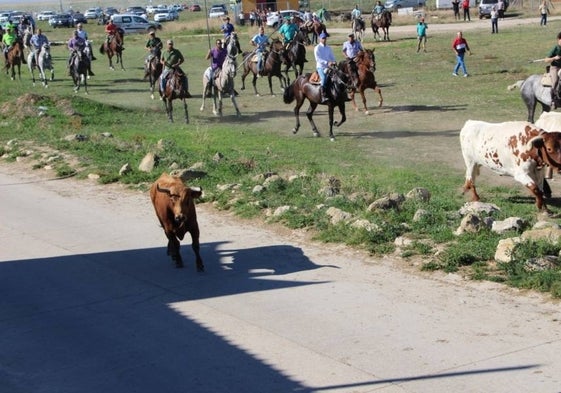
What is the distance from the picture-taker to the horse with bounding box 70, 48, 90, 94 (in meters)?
40.1

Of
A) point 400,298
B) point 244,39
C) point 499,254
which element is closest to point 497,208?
point 499,254

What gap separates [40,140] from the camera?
2723 cm

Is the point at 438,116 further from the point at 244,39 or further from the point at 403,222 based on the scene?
the point at 244,39

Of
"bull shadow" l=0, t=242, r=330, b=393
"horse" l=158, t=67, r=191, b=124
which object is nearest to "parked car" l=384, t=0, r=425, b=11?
"horse" l=158, t=67, r=191, b=124

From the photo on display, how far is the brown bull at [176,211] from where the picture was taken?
549 inches

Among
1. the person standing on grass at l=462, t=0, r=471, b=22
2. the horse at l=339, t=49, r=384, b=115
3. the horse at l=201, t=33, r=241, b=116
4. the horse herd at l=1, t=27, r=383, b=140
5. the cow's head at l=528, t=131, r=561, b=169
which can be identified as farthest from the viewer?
the person standing on grass at l=462, t=0, r=471, b=22

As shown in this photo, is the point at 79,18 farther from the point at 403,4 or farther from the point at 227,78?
the point at 227,78

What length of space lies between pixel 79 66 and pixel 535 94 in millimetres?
19922

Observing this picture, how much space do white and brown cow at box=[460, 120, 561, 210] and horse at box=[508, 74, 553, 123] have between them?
861 centimetres

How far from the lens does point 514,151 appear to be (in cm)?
1667

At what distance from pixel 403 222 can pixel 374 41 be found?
41501mm

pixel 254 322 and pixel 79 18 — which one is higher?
pixel 79 18

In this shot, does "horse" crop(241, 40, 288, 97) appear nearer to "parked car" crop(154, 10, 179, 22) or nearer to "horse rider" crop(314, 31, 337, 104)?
"horse rider" crop(314, 31, 337, 104)

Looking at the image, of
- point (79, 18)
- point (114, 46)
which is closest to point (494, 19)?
point (114, 46)
